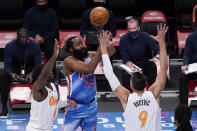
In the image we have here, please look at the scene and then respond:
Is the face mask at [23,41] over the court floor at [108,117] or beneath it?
over

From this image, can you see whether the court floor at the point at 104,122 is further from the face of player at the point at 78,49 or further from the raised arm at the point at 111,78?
the raised arm at the point at 111,78

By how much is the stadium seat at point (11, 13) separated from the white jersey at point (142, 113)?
835 cm

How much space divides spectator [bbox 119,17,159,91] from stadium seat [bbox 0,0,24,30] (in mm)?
4595

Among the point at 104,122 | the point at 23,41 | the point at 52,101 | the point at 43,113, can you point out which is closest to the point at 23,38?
the point at 23,41

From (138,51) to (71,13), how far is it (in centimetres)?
463

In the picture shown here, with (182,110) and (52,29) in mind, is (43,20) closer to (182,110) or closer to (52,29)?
(52,29)

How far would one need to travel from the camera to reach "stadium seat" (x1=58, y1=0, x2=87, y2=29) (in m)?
14.1

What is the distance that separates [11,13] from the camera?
1401 cm

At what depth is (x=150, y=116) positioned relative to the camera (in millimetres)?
6004

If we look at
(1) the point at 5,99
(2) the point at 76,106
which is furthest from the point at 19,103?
(2) the point at 76,106

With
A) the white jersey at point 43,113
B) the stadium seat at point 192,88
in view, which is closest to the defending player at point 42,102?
the white jersey at point 43,113

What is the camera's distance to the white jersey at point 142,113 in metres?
6.01

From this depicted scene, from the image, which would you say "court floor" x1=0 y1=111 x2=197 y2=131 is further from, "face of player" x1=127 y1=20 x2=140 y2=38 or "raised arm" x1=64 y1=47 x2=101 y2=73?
"raised arm" x1=64 y1=47 x2=101 y2=73

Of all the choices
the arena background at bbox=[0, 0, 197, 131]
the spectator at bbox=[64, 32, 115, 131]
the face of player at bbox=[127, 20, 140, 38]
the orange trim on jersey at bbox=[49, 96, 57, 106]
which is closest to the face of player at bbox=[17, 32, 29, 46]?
the arena background at bbox=[0, 0, 197, 131]
